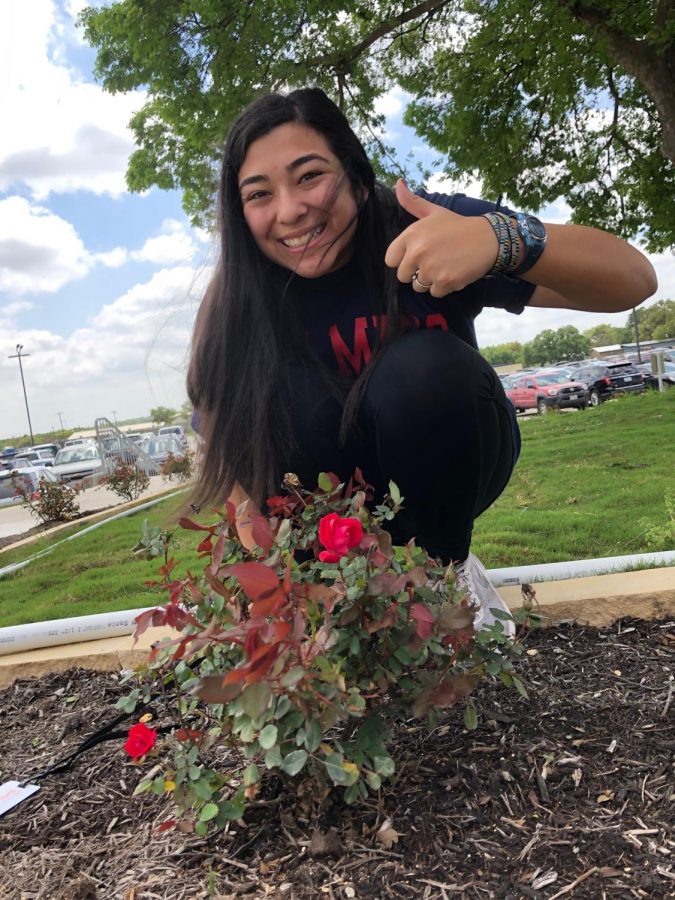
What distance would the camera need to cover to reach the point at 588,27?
17.5ft

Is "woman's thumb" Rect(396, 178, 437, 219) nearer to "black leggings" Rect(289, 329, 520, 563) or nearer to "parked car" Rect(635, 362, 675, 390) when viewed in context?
"black leggings" Rect(289, 329, 520, 563)

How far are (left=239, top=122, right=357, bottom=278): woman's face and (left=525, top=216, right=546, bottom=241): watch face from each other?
1.46 ft

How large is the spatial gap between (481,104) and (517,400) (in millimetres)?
13920

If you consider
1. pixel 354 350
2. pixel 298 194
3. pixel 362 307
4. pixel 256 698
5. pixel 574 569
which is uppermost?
pixel 298 194

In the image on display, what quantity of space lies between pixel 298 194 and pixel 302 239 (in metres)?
0.10

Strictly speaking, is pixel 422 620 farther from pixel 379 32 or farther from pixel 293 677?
pixel 379 32

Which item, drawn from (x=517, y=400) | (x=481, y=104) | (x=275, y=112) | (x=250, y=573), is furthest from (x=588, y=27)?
(x=517, y=400)

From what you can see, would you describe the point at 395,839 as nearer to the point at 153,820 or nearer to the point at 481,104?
the point at 153,820

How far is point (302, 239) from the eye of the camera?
1.57 m

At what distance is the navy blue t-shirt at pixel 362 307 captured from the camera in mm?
1649

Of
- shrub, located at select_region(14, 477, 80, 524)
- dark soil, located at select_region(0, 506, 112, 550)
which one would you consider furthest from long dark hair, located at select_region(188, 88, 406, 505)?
shrub, located at select_region(14, 477, 80, 524)

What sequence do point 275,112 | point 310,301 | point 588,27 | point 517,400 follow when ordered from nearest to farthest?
point 275,112 < point 310,301 < point 588,27 < point 517,400

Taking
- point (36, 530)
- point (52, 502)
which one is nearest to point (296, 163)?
point (52, 502)

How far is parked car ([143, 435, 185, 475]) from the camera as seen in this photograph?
11.9 m
